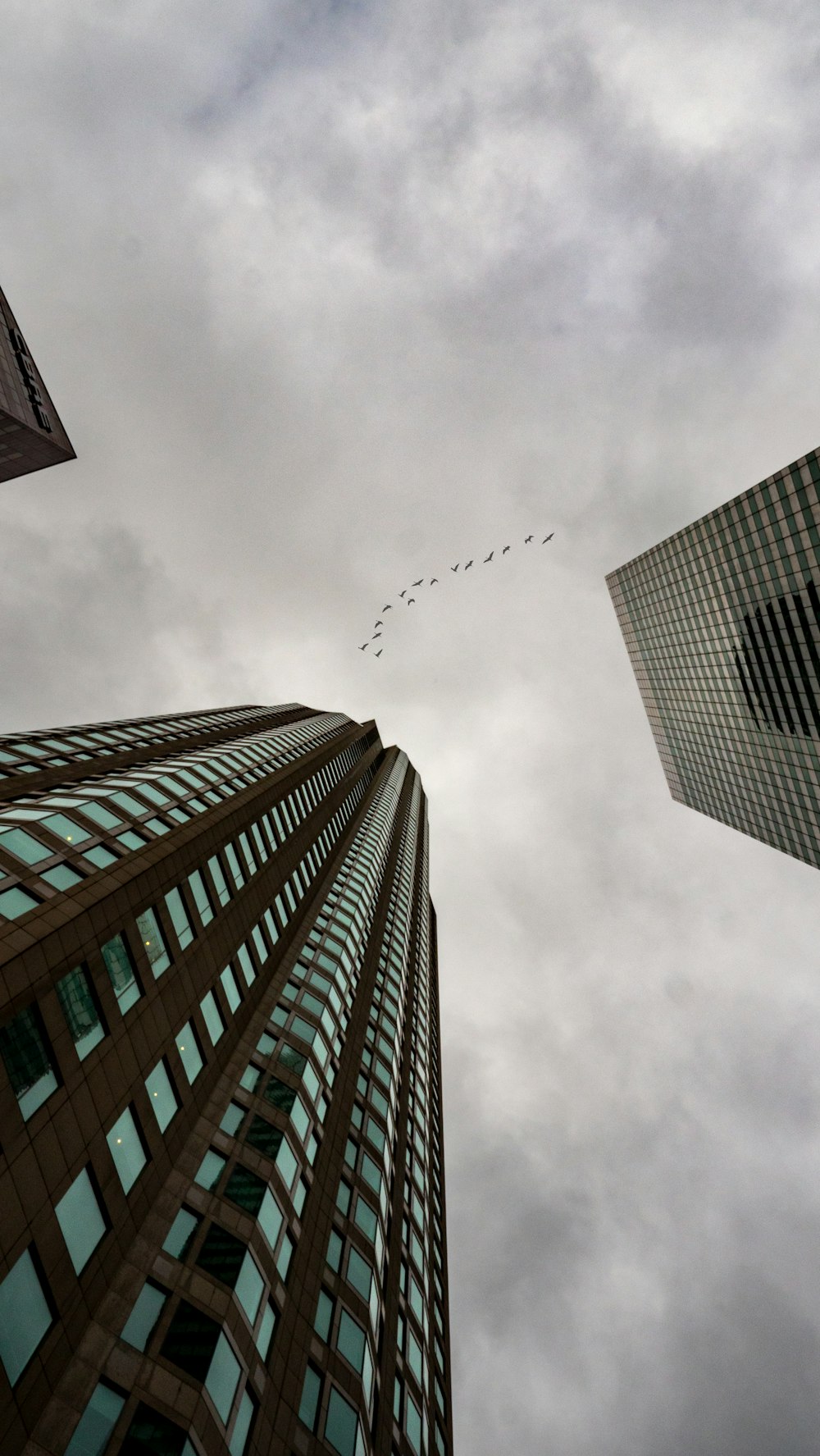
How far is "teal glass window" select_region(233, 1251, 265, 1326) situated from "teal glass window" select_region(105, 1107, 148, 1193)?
17.6 ft

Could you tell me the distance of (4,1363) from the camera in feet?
46.0

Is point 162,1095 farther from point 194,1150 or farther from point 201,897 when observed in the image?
point 201,897

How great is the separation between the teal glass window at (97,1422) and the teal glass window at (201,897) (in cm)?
1550

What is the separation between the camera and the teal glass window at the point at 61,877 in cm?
2067

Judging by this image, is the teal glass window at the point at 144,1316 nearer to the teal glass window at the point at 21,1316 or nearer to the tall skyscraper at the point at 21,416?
the teal glass window at the point at 21,1316

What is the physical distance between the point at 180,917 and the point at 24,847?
7.86 m

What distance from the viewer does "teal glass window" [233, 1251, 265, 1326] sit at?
70.3ft

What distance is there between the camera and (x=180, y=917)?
27297 mm

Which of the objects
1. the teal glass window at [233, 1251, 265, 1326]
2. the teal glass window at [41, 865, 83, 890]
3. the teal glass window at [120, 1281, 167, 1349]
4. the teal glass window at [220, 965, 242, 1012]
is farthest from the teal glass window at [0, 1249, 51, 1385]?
the teal glass window at [220, 965, 242, 1012]

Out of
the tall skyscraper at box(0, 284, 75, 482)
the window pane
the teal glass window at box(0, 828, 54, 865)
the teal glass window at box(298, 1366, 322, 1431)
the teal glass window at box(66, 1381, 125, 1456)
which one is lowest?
the teal glass window at box(298, 1366, 322, 1431)

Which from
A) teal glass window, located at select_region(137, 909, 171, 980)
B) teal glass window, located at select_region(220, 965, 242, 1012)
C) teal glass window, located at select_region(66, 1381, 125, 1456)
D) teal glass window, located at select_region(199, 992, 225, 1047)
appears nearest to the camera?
teal glass window, located at select_region(66, 1381, 125, 1456)

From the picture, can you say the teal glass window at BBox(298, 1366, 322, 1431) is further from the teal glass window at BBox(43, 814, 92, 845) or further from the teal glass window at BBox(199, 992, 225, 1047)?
the teal glass window at BBox(43, 814, 92, 845)

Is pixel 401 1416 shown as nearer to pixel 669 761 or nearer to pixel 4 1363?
pixel 4 1363


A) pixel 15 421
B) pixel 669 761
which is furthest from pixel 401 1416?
pixel 669 761
